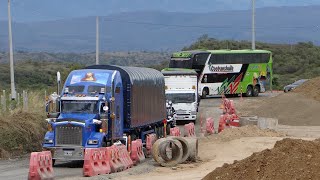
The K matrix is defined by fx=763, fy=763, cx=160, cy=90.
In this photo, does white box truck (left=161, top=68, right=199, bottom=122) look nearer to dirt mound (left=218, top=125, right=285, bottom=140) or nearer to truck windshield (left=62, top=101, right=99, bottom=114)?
dirt mound (left=218, top=125, right=285, bottom=140)

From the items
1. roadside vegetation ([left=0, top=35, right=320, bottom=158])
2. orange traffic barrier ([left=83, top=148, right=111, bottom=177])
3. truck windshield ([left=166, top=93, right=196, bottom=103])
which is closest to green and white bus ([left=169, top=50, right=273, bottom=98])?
roadside vegetation ([left=0, top=35, right=320, bottom=158])

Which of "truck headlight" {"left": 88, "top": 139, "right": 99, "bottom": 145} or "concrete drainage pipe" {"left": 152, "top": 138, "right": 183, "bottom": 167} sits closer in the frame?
"truck headlight" {"left": 88, "top": 139, "right": 99, "bottom": 145}

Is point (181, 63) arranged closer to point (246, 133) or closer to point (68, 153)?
point (246, 133)

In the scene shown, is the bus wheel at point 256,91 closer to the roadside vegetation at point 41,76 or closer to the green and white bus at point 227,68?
the green and white bus at point 227,68

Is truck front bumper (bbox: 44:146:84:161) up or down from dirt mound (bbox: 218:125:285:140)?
up

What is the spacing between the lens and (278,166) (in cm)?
1619

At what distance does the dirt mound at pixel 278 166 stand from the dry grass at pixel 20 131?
17.2 metres

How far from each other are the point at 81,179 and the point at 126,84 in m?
7.68

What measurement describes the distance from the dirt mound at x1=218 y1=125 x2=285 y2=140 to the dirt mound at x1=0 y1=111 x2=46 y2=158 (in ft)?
27.7

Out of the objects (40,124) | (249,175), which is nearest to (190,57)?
(40,124)

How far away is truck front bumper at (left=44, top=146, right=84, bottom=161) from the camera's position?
26312mm

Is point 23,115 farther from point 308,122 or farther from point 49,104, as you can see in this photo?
point 308,122

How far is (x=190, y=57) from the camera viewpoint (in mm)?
61844

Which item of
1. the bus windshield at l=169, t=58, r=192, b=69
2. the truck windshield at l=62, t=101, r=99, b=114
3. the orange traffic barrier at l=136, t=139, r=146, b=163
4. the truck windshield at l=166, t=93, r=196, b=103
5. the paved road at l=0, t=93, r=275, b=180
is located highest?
the bus windshield at l=169, t=58, r=192, b=69
